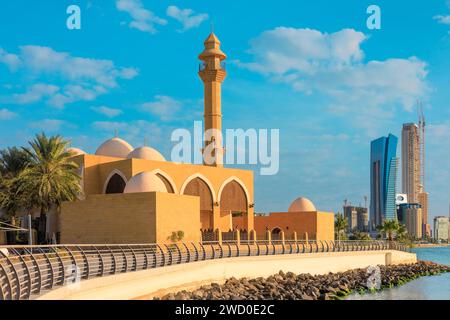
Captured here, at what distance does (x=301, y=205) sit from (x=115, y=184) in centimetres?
1819

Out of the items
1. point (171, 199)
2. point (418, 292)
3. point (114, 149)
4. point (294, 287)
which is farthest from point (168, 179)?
point (418, 292)

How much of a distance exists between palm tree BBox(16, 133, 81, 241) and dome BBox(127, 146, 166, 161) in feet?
27.5

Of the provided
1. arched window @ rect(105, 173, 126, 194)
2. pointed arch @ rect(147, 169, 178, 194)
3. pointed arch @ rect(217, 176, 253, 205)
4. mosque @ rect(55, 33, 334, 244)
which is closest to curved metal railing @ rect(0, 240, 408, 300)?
mosque @ rect(55, 33, 334, 244)

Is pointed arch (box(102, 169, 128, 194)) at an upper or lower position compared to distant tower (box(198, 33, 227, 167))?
lower

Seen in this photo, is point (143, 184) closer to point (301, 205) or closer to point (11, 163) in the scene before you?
point (11, 163)

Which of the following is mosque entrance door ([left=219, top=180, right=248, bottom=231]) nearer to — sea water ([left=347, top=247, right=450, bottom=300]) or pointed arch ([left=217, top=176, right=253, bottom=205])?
pointed arch ([left=217, top=176, right=253, bottom=205])

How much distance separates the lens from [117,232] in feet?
103

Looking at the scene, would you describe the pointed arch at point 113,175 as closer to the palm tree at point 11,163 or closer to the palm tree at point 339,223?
the palm tree at point 11,163

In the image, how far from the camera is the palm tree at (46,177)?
3216 centimetres

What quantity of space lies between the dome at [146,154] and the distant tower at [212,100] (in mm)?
5203

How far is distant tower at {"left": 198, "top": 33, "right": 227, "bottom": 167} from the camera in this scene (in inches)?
→ 1842

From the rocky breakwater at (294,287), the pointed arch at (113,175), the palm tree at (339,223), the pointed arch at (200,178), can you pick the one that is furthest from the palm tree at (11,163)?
the palm tree at (339,223)
